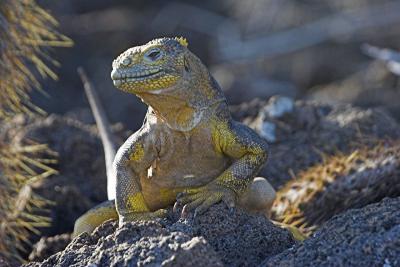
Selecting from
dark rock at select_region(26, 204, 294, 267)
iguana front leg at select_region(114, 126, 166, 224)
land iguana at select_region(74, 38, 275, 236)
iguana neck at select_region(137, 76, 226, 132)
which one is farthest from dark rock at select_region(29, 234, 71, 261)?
iguana neck at select_region(137, 76, 226, 132)

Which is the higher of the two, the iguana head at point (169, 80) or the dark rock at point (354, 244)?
the iguana head at point (169, 80)

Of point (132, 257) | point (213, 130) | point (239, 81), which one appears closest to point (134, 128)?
point (239, 81)

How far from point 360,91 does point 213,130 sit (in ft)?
26.3

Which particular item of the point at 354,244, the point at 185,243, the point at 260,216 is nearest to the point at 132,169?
the point at 260,216

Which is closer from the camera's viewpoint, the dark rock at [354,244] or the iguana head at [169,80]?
the dark rock at [354,244]

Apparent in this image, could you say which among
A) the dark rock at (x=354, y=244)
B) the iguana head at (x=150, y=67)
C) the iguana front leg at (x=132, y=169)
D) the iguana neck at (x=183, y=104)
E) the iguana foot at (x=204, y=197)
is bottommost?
the dark rock at (x=354, y=244)

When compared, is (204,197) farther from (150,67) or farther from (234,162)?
(150,67)

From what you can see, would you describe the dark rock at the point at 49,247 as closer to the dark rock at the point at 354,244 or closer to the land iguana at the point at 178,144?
the land iguana at the point at 178,144

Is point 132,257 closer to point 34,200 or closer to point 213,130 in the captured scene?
point 213,130

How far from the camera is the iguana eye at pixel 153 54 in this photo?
6.23m

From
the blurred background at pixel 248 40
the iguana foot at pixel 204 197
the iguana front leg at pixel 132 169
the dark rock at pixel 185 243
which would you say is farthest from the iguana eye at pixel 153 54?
the blurred background at pixel 248 40

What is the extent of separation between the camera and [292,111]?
29.9 feet

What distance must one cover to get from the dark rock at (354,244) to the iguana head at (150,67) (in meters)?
1.18

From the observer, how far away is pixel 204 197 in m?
6.27
